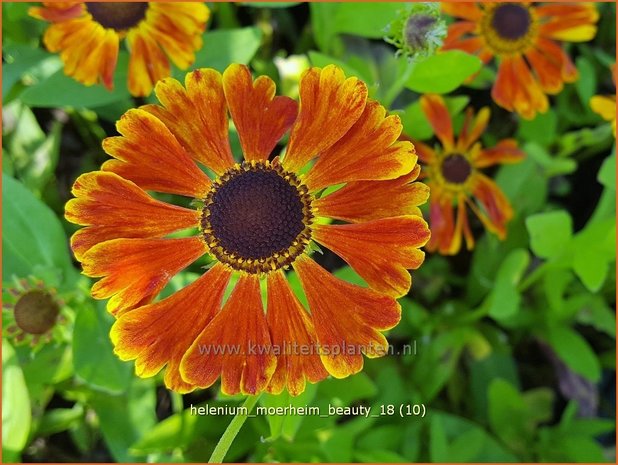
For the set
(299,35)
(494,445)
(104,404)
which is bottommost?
(494,445)

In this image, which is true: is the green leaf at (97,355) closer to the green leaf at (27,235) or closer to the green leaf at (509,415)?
the green leaf at (27,235)

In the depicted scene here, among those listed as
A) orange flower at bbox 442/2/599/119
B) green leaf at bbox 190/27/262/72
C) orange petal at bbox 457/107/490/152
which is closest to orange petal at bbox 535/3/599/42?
orange flower at bbox 442/2/599/119

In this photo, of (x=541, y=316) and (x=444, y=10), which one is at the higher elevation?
(x=444, y=10)

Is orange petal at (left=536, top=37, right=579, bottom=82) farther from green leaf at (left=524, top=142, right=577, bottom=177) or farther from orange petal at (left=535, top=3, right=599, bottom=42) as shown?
green leaf at (left=524, top=142, right=577, bottom=177)

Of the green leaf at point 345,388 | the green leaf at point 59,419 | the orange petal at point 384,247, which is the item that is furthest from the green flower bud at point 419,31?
the green leaf at point 59,419

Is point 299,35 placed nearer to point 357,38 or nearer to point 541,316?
point 357,38

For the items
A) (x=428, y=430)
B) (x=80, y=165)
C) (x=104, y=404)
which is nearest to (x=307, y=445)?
(x=428, y=430)
